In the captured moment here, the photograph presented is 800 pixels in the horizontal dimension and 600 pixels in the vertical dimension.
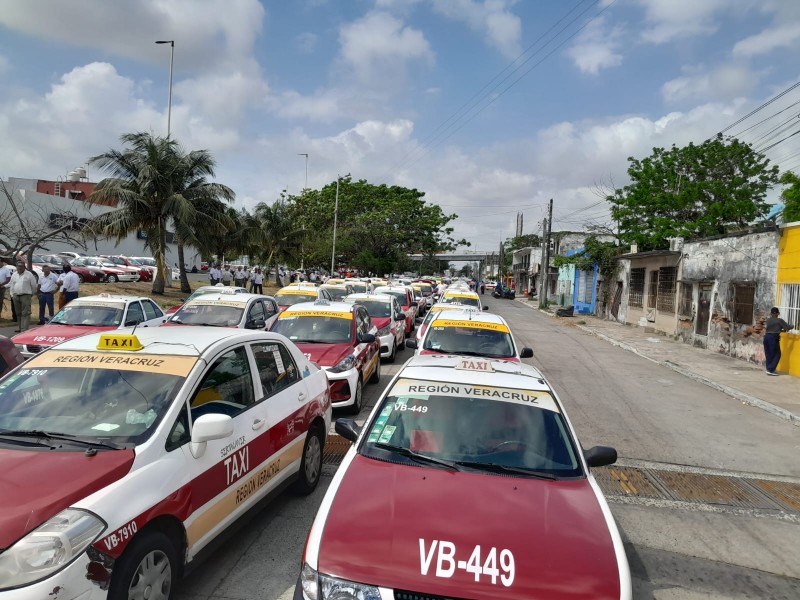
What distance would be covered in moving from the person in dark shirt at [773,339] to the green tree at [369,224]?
39.6m

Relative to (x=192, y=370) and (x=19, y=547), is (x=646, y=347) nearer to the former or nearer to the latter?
(x=192, y=370)

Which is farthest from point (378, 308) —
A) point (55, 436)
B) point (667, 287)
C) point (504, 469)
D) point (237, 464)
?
point (667, 287)

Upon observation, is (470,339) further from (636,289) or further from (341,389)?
(636,289)

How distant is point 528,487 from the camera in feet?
11.3

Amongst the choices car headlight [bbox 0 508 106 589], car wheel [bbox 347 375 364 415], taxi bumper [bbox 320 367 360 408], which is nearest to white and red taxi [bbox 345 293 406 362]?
car wheel [bbox 347 375 364 415]

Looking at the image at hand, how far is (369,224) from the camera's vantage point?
175 feet

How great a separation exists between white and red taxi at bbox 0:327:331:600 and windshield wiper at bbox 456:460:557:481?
4.97 ft

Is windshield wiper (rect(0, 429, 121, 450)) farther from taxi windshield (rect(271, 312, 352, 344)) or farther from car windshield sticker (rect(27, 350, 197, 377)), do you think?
taxi windshield (rect(271, 312, 352, 344))

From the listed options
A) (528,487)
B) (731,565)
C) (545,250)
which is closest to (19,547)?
(528,487)

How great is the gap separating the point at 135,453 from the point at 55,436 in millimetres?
594

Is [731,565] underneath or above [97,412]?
underneath

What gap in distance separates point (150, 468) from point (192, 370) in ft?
2.70

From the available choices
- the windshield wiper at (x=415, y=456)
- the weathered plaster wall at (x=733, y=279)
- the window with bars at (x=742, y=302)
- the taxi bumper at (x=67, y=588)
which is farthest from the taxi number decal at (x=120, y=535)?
the window with bars at (x=742, y=302)

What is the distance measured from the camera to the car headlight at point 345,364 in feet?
26.7
